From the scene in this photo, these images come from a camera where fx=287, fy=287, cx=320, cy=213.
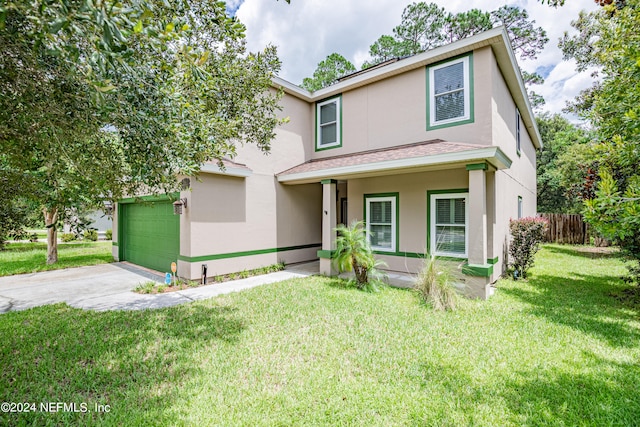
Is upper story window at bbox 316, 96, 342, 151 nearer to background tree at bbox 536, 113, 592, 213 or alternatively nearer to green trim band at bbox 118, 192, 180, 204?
green trim band at bbox 118, 192, 180, 204

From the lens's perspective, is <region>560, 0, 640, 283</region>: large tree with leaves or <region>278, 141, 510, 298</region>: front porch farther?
<region>278, 141, 510, 298</region>: front porch

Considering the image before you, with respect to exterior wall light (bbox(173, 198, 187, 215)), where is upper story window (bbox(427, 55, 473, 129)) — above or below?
above

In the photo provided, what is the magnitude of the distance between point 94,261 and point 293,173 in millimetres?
8786

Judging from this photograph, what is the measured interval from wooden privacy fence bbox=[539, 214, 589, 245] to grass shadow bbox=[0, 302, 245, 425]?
62.8 feet

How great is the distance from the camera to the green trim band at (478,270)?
611 cm

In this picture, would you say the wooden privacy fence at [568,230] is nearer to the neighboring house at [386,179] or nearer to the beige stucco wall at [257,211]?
the neighboring house at [386,179]

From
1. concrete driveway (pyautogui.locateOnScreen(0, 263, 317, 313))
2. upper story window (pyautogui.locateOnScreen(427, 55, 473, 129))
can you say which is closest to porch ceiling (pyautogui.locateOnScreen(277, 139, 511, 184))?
upper story window (pyautogui.locateOnScreen(427, 55, 473, 129))

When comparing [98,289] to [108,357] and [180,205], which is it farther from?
[108,357]

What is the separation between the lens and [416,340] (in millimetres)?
4328

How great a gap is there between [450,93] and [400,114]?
1.45 meters

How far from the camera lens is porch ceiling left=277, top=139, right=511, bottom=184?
20.2 ft

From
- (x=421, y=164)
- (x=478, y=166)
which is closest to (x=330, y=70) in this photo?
(x=421, y=164)

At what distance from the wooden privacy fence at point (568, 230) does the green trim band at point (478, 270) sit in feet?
47.6

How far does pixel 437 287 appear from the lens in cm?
590
